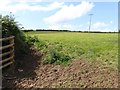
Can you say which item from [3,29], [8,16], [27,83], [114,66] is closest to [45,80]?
[27,83]

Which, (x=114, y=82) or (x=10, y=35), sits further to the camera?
(x=10, y=35)

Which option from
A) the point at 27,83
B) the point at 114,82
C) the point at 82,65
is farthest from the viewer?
the point at 82,65

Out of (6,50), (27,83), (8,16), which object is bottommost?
(27,83)

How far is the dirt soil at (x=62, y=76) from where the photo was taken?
478 inches

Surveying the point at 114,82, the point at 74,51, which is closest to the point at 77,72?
the point at 114,82

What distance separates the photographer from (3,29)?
15352 millimetres

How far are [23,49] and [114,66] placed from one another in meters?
4.89

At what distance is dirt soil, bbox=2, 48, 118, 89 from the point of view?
39.9ft

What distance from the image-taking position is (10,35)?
51.7 feet

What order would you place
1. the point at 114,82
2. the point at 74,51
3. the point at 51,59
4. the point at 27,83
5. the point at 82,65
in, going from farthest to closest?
the point at 74,51
the point at 51,59
the point at 82,65
the point at 27,83
the point at 114,82

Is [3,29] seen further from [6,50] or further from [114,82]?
[114,82]

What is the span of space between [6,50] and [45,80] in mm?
2891

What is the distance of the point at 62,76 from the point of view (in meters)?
13.0

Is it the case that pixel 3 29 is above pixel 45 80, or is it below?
above
